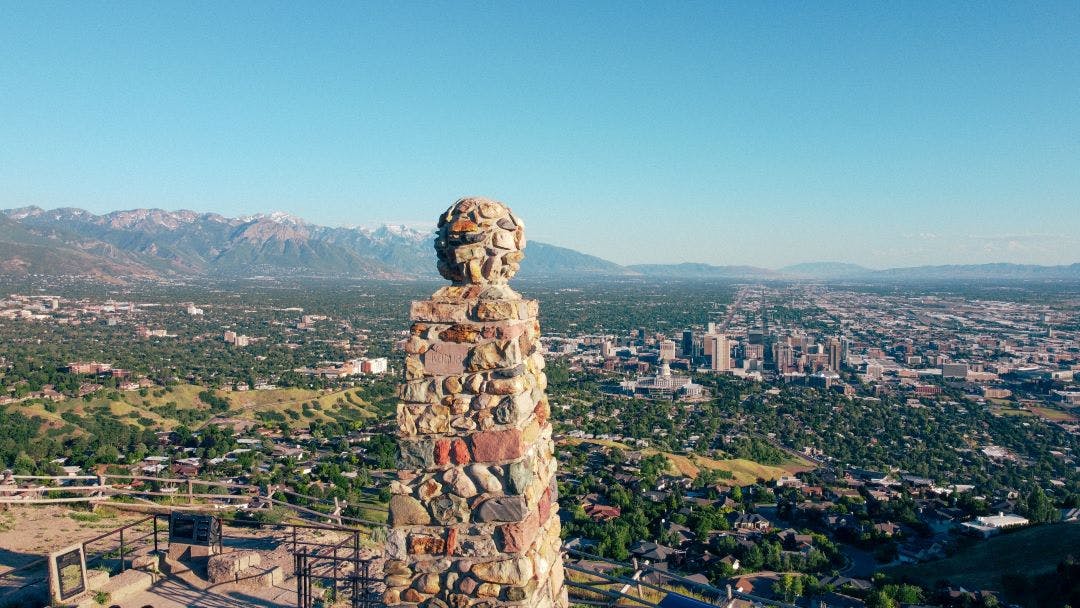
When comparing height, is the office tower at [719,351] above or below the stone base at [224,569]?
below

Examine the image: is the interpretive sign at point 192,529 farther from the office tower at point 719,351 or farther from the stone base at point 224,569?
the office tower at point 719,351

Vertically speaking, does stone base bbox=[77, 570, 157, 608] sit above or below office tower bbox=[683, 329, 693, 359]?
above

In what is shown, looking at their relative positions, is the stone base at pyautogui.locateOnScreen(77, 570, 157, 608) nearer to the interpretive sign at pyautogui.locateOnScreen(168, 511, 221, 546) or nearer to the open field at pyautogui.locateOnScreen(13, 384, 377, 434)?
the interpretive sign at pyautogui.locateOnScreen(168, 511, 221, 546)

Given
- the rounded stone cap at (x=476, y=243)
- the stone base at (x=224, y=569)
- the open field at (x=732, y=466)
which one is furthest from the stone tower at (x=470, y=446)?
the open field at (x=732, y=466)

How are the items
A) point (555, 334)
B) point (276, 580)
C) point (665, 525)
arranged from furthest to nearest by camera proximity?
point (555, 334), point (665, 525), point (276, 580)

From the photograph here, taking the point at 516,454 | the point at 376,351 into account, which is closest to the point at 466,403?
the point at 516,454

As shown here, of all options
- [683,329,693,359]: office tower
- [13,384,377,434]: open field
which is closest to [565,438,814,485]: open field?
[13,384,377,434]: open field

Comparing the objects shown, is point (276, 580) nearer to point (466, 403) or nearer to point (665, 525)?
point (466, 403)

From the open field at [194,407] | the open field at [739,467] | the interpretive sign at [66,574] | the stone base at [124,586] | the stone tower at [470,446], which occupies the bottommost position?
the open field at [739,467]
